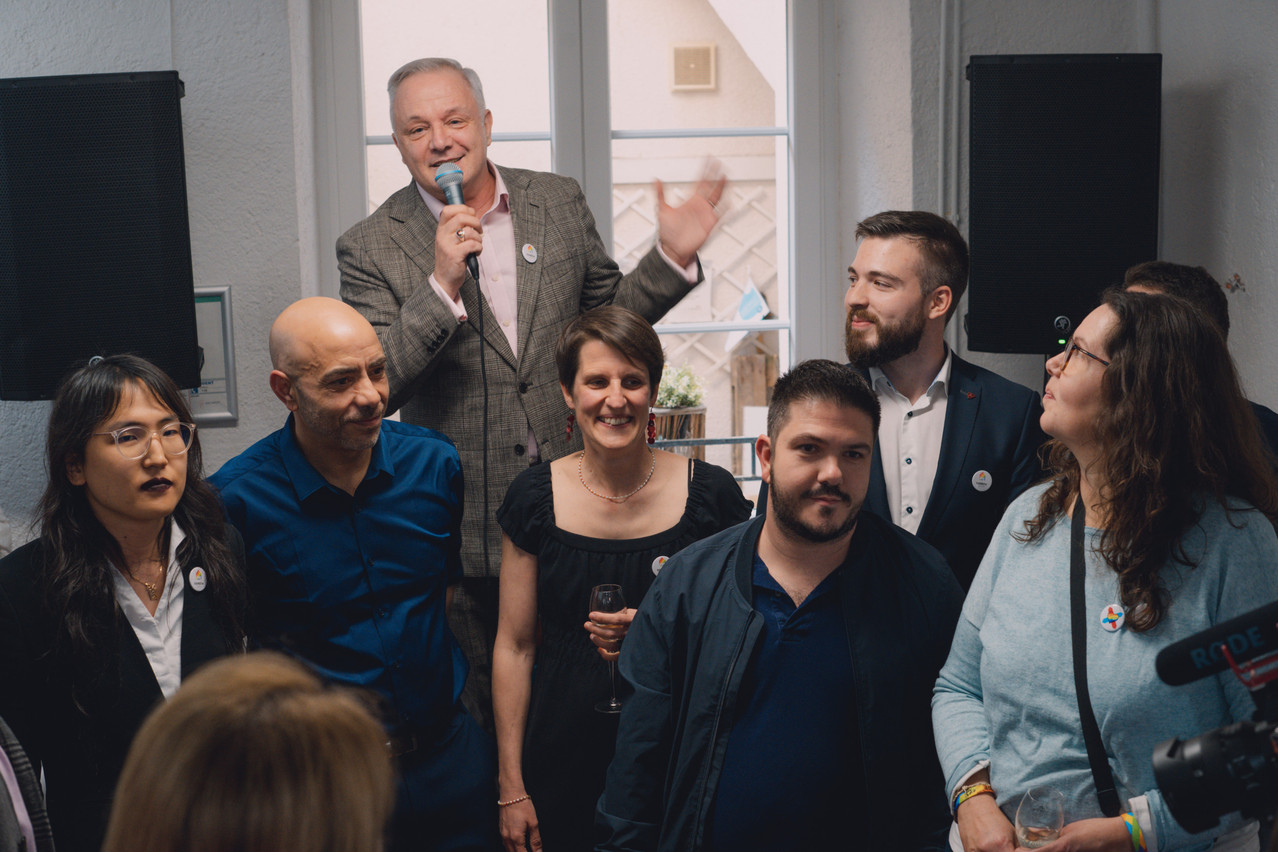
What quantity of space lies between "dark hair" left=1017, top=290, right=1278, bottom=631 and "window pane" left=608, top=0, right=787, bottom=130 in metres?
2.05

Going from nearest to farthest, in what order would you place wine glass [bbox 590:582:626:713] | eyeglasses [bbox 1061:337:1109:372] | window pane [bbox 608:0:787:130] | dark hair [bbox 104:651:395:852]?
dark hair [bbox 104:651:395:852] < eyeglasses [bbox 1061:337:1109:372] < wine glass [bbox 590:582:626:713] < window pane [bbox 608:0:787:130]

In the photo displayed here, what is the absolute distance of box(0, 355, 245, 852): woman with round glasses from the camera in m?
1.71

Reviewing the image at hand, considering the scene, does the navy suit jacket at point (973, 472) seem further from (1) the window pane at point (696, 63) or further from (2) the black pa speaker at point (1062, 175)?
(1) the window pane at point (696, 63)

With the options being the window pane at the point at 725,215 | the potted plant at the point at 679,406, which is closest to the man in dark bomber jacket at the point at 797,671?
the potted plant at the point at 679,406

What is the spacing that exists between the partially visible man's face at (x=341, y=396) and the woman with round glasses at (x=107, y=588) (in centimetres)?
23

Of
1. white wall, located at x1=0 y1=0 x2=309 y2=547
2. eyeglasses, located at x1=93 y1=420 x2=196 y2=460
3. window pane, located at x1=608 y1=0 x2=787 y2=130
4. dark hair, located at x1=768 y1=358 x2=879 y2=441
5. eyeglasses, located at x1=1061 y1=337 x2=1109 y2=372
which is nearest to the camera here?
eyeglasses, located at x1=1061 y1=337 x2=1109 y2=372

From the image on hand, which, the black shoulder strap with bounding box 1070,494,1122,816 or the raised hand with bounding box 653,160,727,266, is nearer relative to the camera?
the black shoulder strap with bounding box 1070,494,1122,816

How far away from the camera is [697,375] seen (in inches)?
139

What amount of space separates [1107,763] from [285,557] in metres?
1.44

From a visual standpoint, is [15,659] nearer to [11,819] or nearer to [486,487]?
[11,819]

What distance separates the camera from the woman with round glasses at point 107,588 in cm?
171

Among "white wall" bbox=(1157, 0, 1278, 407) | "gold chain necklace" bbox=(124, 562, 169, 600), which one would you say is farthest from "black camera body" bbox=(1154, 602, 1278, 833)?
"white wall" bbox=(1157, 0, 1278, 407)

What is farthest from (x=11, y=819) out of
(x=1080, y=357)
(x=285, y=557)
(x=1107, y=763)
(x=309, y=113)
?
(x=309, y=113)

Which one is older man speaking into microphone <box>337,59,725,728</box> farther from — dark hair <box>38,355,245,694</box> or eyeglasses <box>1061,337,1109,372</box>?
eyeglasses <box>1061,337,1109,372</box>
